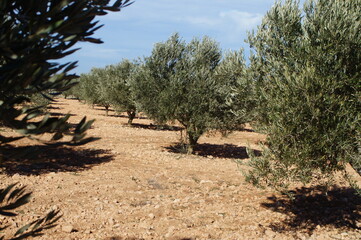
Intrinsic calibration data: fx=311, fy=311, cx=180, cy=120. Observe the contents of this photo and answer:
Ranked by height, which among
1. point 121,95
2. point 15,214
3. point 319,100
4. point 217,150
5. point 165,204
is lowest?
point 217,150

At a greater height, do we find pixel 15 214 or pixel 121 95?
pixel 121 95

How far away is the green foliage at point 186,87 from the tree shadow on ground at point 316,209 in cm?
655

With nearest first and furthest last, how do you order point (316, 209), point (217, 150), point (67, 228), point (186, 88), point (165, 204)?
1. point (67, 228)
2. point (165, 204)
3. point (316, 209)
4. point (186, 88)
5. point (217, 150)

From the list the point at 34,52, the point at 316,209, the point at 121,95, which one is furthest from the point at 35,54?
the point at 121,95

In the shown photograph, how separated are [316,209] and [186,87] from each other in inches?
427

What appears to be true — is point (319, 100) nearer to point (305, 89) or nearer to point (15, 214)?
point (305, 89)

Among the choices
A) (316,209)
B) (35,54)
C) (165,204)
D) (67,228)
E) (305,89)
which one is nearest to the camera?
(35,54)

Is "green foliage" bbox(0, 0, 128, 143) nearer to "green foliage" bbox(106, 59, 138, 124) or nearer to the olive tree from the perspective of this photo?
the olive tree

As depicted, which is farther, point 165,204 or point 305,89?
point 165,204

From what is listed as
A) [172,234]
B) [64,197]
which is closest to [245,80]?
[172,234]

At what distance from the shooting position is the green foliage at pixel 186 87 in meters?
19.5

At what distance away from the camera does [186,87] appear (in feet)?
64.6

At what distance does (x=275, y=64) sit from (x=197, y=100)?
11347mm

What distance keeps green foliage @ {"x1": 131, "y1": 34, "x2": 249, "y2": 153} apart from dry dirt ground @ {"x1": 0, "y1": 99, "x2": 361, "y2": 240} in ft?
12.0
